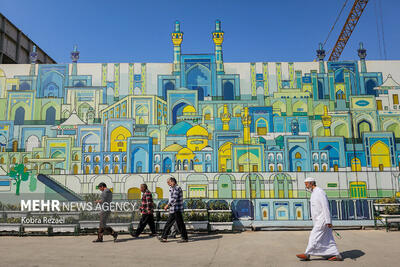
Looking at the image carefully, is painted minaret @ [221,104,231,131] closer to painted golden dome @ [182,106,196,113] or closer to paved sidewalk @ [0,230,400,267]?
painted golden dome @ [182,106,196,113]

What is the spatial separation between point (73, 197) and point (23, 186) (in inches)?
82.8

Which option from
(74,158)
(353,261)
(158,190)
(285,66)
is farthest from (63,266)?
(285,66)

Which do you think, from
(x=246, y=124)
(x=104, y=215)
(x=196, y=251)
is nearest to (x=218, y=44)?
(x=246, y=124)

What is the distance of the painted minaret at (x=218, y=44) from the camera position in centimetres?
1452

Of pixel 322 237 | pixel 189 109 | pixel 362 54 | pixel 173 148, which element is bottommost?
pixel 322 237

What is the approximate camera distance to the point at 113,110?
14.0 m

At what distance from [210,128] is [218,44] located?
3847mm

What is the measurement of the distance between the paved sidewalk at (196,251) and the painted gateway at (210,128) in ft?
10.2

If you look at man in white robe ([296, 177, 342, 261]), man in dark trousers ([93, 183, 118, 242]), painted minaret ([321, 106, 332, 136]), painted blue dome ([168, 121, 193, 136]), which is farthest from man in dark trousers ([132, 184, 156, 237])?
painted minaret ([321, 106, 332, 136])

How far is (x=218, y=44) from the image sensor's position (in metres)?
15.0

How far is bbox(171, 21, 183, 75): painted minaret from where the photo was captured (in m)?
14.5

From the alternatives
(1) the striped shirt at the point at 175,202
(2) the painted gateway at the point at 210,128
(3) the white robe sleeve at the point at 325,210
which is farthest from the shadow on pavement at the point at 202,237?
(3) the white robe sleeve at the point at 325,210

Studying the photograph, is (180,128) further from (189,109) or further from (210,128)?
(210,128)

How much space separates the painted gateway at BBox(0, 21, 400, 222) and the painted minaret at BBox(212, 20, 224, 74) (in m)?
0.06
